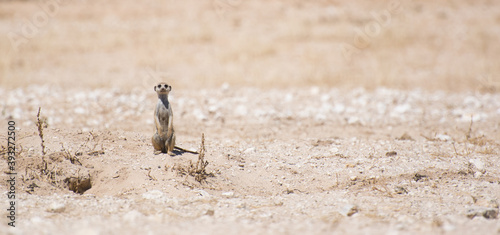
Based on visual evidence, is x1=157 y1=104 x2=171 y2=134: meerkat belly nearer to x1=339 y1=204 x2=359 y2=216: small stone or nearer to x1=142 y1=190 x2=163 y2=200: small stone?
x1=142 y1=190 x2=163 y2=200: small stone

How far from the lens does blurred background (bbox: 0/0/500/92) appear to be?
9.46m

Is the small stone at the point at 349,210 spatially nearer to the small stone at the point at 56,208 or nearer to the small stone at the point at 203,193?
the small stone at the point at 203,193

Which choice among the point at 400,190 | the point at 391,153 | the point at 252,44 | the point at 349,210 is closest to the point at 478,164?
the point at 391,153

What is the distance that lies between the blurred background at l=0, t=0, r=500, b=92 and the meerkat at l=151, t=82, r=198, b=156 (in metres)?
4.82

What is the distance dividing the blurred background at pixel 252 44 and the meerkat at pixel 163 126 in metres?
4.82

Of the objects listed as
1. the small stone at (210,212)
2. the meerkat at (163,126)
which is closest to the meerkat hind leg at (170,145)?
the meerkat at (163,126)

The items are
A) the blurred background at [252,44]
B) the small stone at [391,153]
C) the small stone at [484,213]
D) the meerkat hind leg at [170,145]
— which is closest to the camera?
the small stone at [484,213]

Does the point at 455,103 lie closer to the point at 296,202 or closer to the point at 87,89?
the point at 296,202

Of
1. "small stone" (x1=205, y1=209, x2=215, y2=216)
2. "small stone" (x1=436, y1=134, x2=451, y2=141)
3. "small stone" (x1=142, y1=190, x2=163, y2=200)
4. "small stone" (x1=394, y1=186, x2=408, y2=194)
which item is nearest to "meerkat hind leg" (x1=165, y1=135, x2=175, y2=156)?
"small stone" (x1=142, y1=190, x2=163, y2=200)

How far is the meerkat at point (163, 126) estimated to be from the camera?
159 inches

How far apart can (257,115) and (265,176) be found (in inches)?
108

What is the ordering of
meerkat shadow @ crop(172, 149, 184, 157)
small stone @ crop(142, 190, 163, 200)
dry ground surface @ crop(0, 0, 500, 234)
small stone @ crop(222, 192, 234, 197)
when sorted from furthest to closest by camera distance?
meerkat shadow @ crop(172, 149, 184, 157), small stone @ crop(222, 192, 234, 197), small stone @ crop(142, 190, 163, 200), dry ground surface @ crop(0, 0, 500, 234)

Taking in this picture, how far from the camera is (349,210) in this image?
3.21 m

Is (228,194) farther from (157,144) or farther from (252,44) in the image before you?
(252,44)
